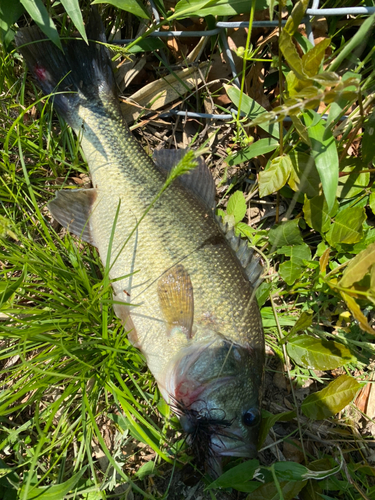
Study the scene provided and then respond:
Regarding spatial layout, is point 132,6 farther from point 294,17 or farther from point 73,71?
point 294,17

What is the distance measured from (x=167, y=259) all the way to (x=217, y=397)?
0.88 meters

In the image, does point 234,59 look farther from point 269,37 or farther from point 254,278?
point 254,278

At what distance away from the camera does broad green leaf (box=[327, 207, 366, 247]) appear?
2.43 metres

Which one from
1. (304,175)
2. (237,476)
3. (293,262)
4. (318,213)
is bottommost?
(237,476)

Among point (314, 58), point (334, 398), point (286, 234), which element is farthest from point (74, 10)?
point (334, 398)

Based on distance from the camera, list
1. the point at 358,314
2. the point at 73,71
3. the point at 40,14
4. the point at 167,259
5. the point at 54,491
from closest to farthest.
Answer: the point at 358,314 → the point at 54,491 → the point at 40,14 → the point at 167,259 → the point at 73,71

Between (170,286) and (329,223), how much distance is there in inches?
50.9

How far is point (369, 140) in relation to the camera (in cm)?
238

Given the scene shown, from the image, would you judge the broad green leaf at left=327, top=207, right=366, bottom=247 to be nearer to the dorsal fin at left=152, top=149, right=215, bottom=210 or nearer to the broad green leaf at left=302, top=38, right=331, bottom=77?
the dorsal fin at left=152, top=149, right=215, bottom=210

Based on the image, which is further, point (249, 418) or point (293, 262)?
point (293, 262)

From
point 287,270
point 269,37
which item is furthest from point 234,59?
point 287,270

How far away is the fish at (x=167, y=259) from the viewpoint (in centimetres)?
205

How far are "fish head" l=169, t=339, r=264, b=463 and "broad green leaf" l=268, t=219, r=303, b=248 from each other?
0.92 metres

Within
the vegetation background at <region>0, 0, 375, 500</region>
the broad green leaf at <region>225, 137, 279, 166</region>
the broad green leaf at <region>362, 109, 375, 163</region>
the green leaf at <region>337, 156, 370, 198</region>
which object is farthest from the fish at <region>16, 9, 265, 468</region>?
the broad green leaf at <region>362, 109, 375, 163</region>
